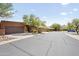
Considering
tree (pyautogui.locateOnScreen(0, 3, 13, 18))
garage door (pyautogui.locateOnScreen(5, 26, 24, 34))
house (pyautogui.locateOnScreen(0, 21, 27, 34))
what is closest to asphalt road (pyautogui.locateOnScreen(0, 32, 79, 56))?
tree (pyautogui.locateOnScreen(0, 3, 13, 18))

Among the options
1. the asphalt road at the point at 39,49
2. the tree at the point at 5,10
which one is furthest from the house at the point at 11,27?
the asphalt road at the point at 39,49

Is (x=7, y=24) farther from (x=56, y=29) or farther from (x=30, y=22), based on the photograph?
(x=56, y=29)

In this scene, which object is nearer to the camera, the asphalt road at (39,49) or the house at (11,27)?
the asphalt road at (39,49)

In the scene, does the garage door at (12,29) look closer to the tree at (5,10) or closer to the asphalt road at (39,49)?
the tree at (5,10)

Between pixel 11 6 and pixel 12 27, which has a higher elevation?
pixel 11 6

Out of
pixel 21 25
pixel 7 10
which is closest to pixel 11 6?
pixel 7 10

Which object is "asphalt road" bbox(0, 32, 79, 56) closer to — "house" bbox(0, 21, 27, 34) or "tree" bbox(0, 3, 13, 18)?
"tree" bbox(0, 3, 13, 18)

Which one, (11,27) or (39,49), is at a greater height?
(11,27)

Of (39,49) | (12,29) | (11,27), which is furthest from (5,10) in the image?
(12,29)

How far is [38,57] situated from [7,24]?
37.6 metres

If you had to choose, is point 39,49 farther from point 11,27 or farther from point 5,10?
point 11,27

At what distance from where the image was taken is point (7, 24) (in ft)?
157

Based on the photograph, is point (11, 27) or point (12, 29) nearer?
point (11, 27)

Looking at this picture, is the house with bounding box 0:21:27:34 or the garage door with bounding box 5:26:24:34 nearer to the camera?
the house with bounding box 0:21:27:34
